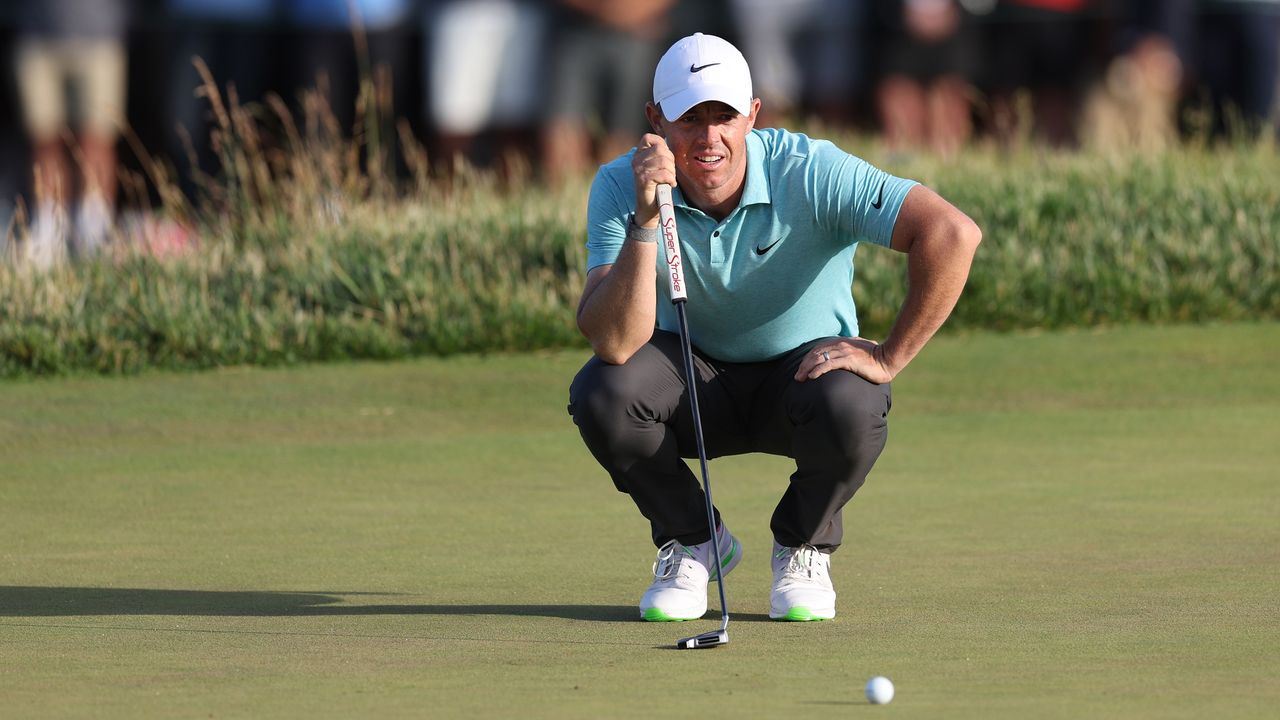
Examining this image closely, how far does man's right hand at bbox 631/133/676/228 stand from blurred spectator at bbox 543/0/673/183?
10610 mm

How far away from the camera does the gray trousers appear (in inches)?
202

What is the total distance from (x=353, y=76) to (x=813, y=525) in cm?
1134

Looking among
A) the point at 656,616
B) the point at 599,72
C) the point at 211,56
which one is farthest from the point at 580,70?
the point at 656,616

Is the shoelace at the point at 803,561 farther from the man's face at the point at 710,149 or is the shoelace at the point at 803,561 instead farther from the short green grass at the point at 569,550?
the man's face at the point at 710,149

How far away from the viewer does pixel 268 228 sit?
38.4 feet

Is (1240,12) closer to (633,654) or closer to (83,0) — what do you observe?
(83,0)

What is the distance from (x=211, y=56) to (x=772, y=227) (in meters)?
10.9

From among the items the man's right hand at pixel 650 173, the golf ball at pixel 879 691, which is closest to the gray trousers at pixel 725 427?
the man's right hand at pixel 650 173

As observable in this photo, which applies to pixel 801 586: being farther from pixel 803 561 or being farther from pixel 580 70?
pixel 580 70

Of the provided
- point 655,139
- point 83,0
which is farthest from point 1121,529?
point 83,0

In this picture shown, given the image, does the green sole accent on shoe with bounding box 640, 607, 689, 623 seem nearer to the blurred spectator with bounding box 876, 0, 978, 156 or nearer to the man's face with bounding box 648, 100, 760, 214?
the man's face with bounding box 648, 100, 760, 214

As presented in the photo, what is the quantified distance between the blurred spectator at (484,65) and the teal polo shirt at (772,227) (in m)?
10.7

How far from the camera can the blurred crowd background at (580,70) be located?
14.9 meters

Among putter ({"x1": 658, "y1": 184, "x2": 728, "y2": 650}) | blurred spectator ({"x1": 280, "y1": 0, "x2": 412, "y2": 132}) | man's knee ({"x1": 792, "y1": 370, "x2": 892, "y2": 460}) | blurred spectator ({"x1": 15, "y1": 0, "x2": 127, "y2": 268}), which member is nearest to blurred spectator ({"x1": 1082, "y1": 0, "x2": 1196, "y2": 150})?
blurred spectator ({"x1": 280, "y1": 0, "x2": 412, "y2": 132})
